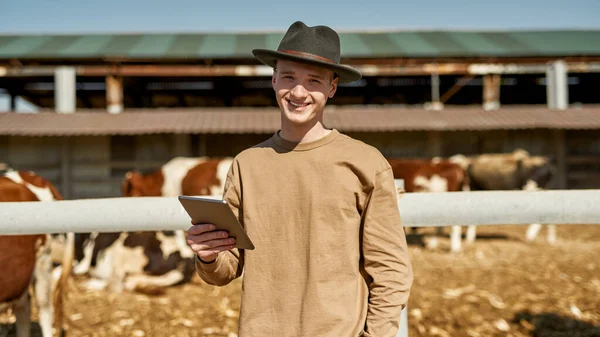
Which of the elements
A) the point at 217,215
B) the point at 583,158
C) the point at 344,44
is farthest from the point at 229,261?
the point at 344,44

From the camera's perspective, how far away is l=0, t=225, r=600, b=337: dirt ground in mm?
4191

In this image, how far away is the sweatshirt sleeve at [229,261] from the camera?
1357 millimetres

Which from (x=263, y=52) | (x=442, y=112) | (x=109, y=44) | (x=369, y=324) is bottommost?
(x=369, y=324)

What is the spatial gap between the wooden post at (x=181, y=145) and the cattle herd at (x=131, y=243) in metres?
3.04

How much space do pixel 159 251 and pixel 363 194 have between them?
5466mm

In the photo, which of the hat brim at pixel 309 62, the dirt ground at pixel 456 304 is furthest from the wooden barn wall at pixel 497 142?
the hat brim at pixel 309 62

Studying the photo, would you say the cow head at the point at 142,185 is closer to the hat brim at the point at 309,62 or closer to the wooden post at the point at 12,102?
the hat brim at the point at 309,62

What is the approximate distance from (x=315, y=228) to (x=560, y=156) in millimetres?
13578

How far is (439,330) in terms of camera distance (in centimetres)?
410

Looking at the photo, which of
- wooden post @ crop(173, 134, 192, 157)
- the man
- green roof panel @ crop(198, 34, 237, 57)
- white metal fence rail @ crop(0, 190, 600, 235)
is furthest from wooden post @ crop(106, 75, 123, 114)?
the man

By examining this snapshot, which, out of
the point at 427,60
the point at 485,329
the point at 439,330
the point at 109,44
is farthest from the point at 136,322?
the point at 109,44

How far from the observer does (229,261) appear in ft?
4.62

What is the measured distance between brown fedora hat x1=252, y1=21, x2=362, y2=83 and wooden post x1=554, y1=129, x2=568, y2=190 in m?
13.3

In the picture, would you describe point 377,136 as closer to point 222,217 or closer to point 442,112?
point 442,112
